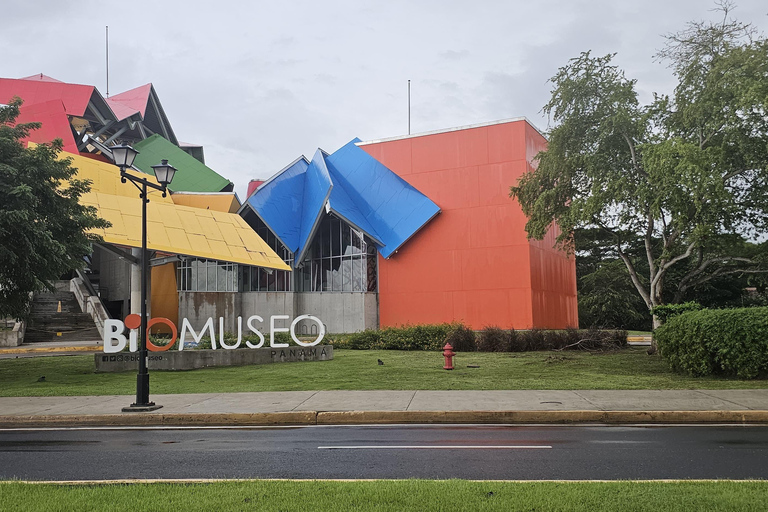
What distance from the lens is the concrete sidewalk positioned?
11320mm

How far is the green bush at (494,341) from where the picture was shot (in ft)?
87.2

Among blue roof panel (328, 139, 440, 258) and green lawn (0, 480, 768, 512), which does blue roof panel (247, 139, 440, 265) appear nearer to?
blue roof panel (328, 139, 440, 258)

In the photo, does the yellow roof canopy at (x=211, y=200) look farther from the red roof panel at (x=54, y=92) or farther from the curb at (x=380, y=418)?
the curb at (x=380, y=418)

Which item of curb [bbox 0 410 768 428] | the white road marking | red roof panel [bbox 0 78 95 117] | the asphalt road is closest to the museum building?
red roof panel [bbox 0 78 95 117]

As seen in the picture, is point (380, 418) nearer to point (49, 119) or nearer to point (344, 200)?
point (344, 200)

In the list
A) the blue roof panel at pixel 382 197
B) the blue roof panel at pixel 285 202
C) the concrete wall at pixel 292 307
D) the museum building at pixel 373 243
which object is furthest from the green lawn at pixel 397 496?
the blue roof panel at pixel 285 202

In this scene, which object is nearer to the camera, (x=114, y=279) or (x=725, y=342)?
(x=725, y=342)

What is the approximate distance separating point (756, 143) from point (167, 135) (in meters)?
59.9

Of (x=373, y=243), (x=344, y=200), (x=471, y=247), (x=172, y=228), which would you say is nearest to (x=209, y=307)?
(x=172, y=228)

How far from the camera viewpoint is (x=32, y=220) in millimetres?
17938

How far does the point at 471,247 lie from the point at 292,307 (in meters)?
12.6

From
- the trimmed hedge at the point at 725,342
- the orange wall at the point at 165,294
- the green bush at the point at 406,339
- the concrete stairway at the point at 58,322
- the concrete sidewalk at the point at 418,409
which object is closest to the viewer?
the concrete sidewalk at the point at 418,409

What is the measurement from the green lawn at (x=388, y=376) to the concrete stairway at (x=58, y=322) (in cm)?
858

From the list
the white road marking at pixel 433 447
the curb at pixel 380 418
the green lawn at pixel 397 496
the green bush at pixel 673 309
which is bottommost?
the curb at pixel 380 418
